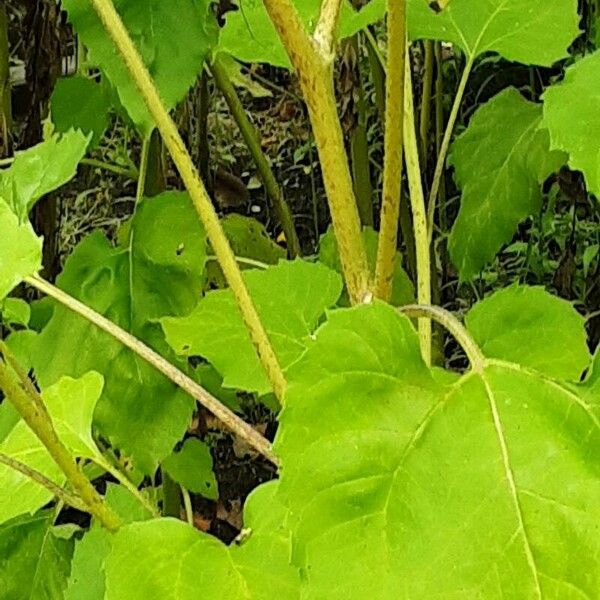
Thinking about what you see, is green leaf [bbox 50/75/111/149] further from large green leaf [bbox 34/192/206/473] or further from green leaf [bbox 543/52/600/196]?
green leaf [bbox 543/52/600/196]

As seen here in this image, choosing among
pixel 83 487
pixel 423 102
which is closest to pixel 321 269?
pixel 83 487

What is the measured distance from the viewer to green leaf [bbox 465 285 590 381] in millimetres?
672

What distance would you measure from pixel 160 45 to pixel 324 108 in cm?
32

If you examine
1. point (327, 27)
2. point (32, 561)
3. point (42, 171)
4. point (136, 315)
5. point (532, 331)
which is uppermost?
point (327, 27)

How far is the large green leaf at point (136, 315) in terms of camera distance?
1.03 metres

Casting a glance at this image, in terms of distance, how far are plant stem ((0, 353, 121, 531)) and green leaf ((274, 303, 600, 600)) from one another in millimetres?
120

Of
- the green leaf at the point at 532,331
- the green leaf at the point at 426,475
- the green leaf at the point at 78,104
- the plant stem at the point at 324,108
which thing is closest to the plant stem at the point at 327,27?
the plant stem at the point at 324,108

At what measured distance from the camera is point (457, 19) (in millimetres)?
983

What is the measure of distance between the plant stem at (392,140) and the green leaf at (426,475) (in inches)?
2.5

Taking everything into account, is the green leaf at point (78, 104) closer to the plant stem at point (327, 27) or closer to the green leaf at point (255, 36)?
the green leaf at point (255, 36)

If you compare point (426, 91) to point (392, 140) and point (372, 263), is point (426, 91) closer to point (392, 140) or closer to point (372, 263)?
point (372, 263)

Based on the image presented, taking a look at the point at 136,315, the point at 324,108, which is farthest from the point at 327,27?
the point at 136,315

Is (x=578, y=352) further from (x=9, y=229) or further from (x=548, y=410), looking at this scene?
(x=9, y=229)

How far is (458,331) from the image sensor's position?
1.78ft
